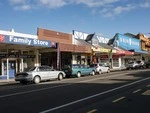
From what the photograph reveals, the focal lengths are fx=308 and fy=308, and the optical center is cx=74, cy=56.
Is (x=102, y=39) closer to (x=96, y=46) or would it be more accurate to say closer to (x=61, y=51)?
(x=96, y=46)

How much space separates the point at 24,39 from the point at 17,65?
565 centimetres

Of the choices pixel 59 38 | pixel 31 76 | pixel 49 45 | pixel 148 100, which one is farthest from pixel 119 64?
pixel 148 100

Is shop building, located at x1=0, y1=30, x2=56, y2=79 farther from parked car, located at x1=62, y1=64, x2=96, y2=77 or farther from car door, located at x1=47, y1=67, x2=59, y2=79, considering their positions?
car door, located at x1=47, y1=67, x2=59, y2=79

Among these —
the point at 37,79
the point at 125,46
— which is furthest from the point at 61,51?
the point at 125,46

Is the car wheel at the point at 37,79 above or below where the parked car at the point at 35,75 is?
below

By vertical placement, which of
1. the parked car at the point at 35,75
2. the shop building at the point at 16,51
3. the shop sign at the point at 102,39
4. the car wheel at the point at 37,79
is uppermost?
the shop sign at the point at 102,39

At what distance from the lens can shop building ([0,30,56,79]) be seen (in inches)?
1195

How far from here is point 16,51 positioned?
36.4 m

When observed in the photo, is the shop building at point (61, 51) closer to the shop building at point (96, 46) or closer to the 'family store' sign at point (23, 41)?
the 'family store' sign at point (23, 41)

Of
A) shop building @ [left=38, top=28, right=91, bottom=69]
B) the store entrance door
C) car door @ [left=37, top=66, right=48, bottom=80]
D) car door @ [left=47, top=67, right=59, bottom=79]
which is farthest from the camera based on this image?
shop building @ [left=38, top=28, right=91, bottom=69]

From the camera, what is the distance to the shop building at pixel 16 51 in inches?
1195

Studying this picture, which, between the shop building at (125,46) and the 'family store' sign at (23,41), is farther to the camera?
the shop building at (125,46)

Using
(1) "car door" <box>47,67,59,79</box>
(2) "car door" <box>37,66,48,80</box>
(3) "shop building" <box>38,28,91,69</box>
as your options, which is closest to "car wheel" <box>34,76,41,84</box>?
(2) "car door" <box>37,66,48,80</box>

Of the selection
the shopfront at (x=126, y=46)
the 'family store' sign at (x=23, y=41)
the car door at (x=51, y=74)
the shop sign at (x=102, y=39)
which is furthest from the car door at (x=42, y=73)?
the shopfront at (x=126, y=46)
